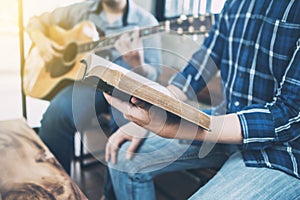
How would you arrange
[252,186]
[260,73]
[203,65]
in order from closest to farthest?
[252,186] → [260,73] → [203,65]

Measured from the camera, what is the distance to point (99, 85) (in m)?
0.61

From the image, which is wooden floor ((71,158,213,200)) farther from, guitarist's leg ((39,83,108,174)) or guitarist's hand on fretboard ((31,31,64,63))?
guitarist's hand on fretboard ((31,31,64,63))

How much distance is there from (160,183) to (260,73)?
96 centimetres

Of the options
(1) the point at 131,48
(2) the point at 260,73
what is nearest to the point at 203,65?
(2) the point at 260,73

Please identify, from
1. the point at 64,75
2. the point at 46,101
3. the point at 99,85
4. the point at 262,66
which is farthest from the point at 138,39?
the point at 99,85

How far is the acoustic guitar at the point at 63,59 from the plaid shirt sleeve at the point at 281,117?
0.78 metres

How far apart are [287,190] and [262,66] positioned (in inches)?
12.8

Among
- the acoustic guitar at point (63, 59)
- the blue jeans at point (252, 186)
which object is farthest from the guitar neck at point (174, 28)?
the blue jeans at point (252, 186)

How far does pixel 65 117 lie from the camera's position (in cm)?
137

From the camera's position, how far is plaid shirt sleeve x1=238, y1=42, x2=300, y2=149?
70 centimetres

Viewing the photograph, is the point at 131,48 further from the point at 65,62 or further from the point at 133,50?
the point at 65,62

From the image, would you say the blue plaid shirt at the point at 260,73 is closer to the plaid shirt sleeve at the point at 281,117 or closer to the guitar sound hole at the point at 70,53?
the plaid shirt sleeve at the point at 281,117

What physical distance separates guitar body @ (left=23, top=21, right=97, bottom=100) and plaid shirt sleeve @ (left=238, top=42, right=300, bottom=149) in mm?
1008

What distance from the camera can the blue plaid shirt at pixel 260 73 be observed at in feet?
2.34
